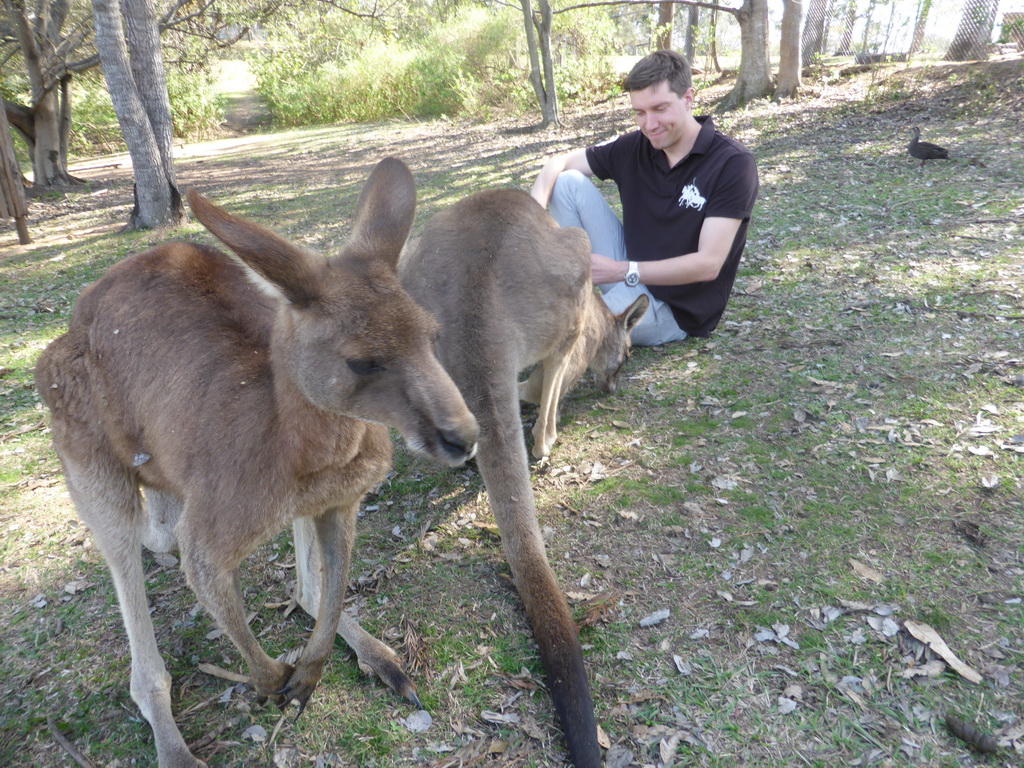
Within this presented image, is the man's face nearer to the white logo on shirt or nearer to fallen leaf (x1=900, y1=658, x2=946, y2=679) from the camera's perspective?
the white logo on shirt

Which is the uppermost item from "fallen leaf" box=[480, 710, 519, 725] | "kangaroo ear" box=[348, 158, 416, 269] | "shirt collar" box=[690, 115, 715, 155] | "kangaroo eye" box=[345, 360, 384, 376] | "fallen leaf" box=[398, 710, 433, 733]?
"kangaroo ear" box=[348, 158, 416, 269]

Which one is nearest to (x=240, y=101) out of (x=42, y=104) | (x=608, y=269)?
(x=42, y=104)

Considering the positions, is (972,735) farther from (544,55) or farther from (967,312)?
(544,55)

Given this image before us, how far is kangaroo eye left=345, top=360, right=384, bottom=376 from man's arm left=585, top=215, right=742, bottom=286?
219cm

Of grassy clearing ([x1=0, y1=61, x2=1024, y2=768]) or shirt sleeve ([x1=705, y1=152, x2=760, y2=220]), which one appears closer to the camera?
grassy clearing ([x1=0, y1=61, x2=1024, y2=768])

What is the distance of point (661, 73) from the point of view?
364 centimetres

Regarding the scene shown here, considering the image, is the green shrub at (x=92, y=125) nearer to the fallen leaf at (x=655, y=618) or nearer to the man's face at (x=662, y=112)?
the man's face at (x=662, y=112)

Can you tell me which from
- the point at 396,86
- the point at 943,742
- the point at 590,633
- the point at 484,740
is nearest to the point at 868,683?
the point at 943,742

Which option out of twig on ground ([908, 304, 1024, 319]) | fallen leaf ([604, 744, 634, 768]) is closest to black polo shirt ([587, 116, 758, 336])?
twig on ground ([908, 304, 1024, 319])

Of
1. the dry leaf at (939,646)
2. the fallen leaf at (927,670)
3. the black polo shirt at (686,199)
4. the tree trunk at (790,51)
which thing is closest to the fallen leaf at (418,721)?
the fallen leaf at (927,670)

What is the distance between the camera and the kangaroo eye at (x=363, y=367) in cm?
174

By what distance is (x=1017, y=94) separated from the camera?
30.1 ft

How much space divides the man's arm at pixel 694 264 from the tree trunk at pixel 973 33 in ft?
36.7

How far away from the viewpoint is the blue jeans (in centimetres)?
427
